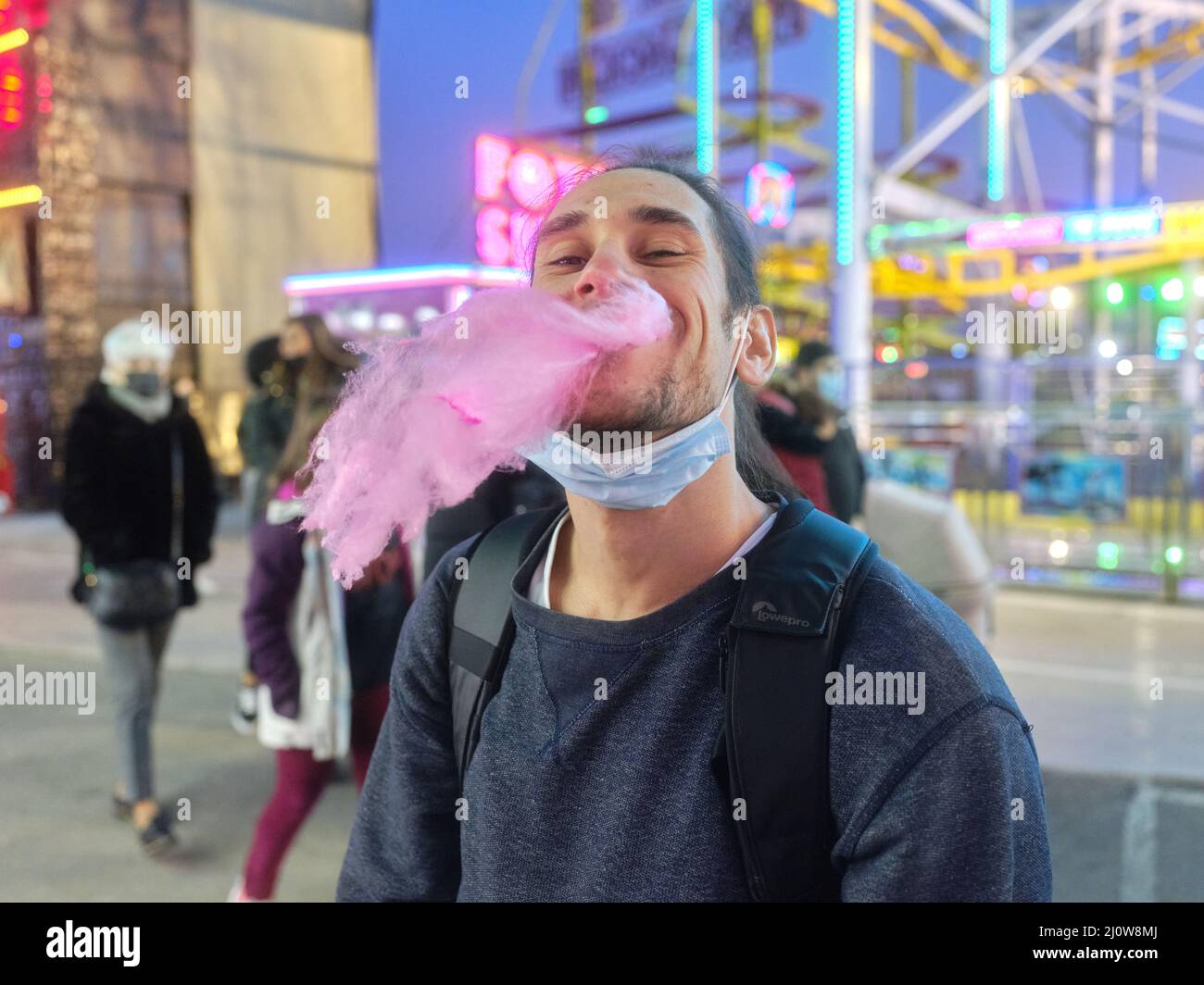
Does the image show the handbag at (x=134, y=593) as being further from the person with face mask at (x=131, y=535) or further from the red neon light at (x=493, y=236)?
the red neon light at (x=493, y=236)

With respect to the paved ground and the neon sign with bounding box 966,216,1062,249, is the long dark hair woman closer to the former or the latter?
the paved ground

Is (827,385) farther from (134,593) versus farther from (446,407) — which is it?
(446,407)

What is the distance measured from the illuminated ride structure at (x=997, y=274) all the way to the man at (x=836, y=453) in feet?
3.58

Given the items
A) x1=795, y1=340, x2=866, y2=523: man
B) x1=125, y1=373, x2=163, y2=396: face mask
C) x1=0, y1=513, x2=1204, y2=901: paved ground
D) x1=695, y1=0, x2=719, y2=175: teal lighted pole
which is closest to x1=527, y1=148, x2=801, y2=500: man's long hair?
x1=0, y1=513, x2=1204, y2=901: paved ground

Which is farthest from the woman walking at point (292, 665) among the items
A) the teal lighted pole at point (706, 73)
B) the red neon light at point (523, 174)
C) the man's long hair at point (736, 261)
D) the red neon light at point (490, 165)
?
the red neon light at point (523, 174)

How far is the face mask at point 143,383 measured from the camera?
421cm

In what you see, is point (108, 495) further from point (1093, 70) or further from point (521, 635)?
point (1093, 70)

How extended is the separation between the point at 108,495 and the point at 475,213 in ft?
42.0

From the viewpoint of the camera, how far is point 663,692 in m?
1.32

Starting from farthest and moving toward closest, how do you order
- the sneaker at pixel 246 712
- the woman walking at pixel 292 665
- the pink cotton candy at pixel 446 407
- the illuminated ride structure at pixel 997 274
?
the illuminated ride structure at pixel 997 274
the sneaker at pixel 246 712
the woman walking at pixel 292 665
the pink cotton candy at pixel 446 407

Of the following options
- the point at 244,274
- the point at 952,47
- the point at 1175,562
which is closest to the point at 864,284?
the point at 1175,562

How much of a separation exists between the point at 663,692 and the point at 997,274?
1953cm
